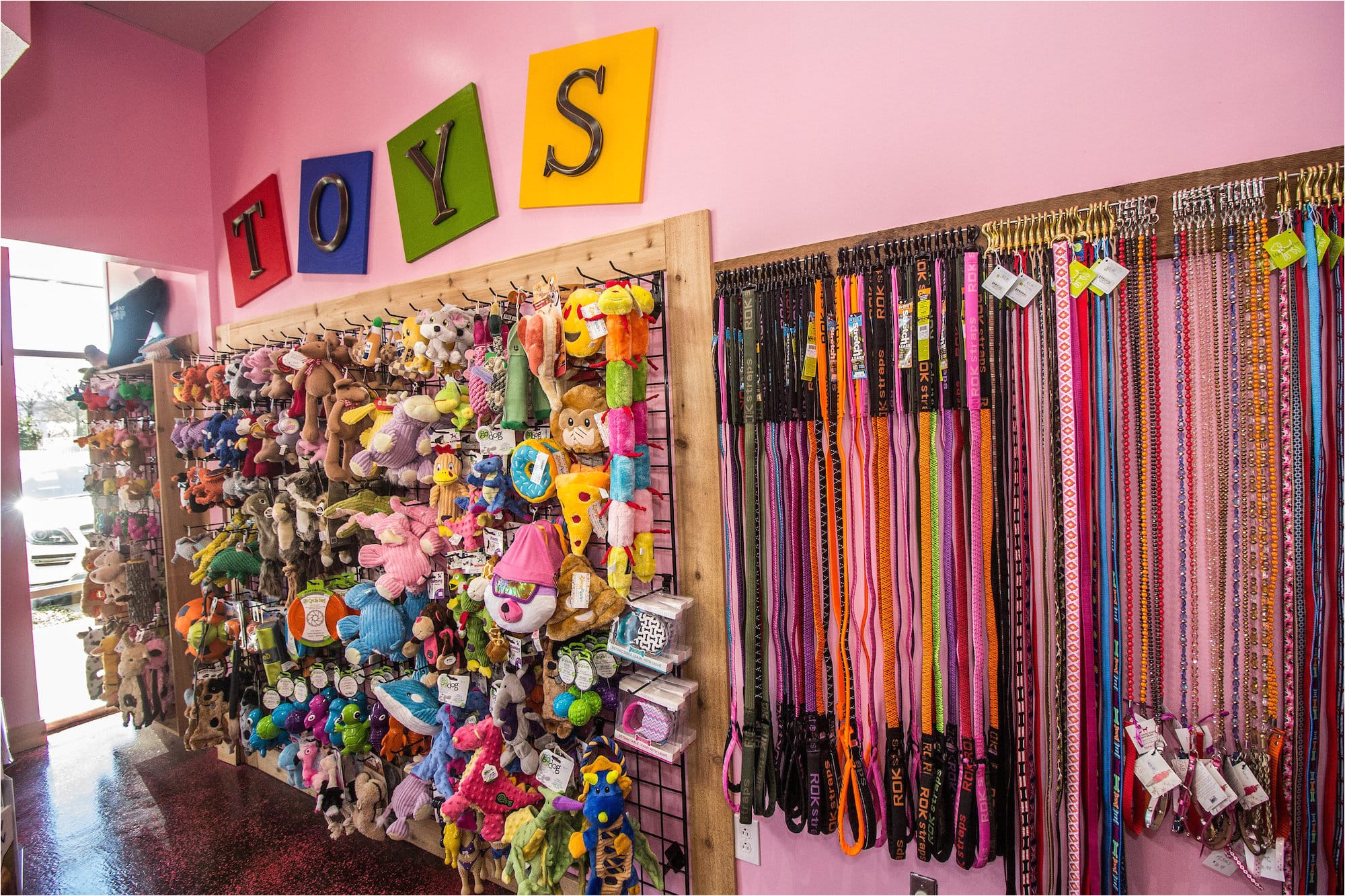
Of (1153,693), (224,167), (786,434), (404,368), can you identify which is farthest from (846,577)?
(224,167)

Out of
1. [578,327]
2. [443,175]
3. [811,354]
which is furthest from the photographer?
[443,175]

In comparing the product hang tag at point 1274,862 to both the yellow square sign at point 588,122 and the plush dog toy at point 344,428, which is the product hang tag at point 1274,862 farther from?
the plush dog toy at point 344,428

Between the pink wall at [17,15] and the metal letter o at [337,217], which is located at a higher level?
the pink wall at [17,15]

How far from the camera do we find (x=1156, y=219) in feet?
3.80

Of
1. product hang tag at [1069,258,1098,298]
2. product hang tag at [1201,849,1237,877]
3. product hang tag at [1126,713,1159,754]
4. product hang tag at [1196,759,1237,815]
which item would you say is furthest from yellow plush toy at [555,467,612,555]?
product hang tag at [1201,849,1237,877]

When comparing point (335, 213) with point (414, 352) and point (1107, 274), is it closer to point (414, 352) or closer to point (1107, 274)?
point (414, 352)

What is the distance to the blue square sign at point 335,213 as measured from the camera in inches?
98.0

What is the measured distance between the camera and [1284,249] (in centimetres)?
107

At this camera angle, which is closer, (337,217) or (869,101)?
(869,101)

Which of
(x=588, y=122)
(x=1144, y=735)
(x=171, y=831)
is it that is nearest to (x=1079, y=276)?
(x=1144, y=735)

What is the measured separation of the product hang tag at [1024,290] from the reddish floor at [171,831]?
2.47 meters

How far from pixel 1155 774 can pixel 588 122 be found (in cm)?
206

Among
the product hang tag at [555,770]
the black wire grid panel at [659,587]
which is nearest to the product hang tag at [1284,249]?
the black wire grid panel at [659,587]

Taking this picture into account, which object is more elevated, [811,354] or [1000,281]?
[1000,281]
